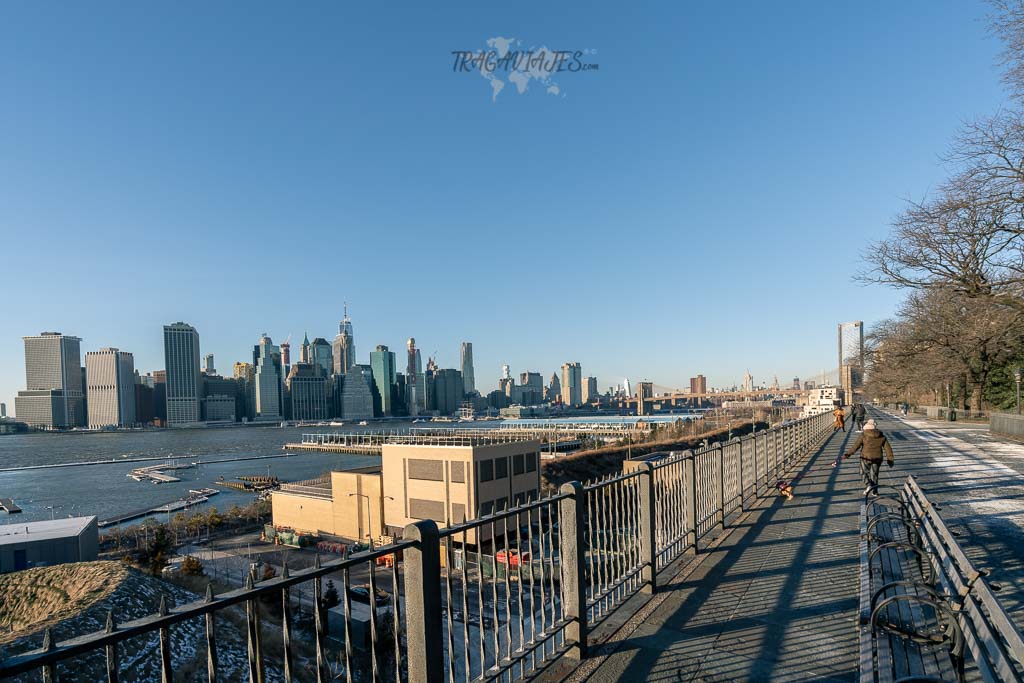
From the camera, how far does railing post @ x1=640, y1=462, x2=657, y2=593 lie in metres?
5.57

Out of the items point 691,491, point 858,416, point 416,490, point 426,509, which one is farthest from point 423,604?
point 426,509

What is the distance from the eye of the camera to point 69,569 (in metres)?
25.5

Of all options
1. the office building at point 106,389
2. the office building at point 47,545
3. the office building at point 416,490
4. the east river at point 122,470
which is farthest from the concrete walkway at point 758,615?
the office building at point 106,389

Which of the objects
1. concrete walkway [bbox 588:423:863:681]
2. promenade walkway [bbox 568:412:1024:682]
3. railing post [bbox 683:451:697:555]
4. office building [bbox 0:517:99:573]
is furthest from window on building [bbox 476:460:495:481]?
railing post [bbox 683:451:697:555]

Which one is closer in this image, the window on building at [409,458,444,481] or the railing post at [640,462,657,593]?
the railing post at [640,462,657,593]

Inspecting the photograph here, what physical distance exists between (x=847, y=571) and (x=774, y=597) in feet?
4.25

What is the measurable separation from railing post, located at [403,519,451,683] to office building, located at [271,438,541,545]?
109 ft

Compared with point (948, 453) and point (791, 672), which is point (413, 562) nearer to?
point (791, 672)

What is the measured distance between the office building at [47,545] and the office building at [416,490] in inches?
549

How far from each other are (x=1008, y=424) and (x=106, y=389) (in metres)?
244

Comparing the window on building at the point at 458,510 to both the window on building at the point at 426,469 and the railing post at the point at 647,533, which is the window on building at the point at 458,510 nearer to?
the window on building at the point at 426,469

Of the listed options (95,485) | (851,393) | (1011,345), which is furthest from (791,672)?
(851,393)

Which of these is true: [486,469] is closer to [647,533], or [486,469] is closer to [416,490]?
[416,490]

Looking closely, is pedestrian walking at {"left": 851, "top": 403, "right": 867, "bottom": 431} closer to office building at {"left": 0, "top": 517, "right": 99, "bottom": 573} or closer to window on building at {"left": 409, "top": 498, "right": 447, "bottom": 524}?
window on building at {"left": 409, "top": 498, "right": 447, "bottom": 524}
